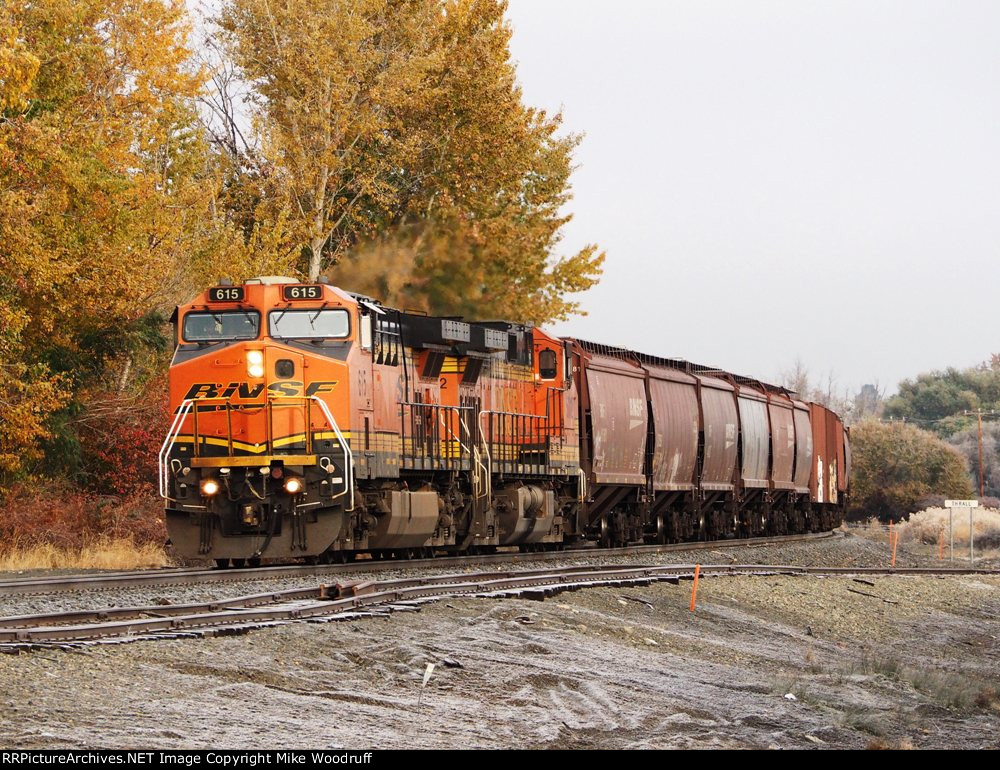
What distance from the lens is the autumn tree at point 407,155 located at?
35938 millimetres

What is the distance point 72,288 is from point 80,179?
75.6 inches

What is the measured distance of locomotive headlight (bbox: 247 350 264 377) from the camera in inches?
760

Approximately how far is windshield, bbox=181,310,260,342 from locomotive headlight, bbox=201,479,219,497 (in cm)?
199

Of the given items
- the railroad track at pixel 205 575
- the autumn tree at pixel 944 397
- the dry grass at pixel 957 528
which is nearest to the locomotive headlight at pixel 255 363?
the railroad track at pixel 205 575

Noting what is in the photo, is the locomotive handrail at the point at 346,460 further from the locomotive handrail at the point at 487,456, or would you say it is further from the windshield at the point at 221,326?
the locomotive handrail at the point at 487,456

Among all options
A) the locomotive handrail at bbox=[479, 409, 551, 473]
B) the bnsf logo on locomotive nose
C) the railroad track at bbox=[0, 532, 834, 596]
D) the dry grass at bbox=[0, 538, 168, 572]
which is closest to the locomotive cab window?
the locomotive handrail at bbox=[479, 409, 551, 473]

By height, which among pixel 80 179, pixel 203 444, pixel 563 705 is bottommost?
pixel 563 705

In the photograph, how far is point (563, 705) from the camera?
10.5 metres

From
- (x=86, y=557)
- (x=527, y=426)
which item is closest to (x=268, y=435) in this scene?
(x=86, y=557)

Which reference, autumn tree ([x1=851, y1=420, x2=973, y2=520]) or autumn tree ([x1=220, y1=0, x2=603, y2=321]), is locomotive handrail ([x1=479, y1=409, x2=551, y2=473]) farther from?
autumn tree ([x1=851, y1=420, x2=973, y2=520])

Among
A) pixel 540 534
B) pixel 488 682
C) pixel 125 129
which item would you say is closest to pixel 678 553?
pixel 540 534

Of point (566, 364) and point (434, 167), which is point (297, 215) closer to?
point (434, 167)

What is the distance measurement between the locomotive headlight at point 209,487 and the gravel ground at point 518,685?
3.09 metres

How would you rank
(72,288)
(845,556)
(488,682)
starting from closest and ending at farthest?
(488,682) < (72,288) < (845,556)
